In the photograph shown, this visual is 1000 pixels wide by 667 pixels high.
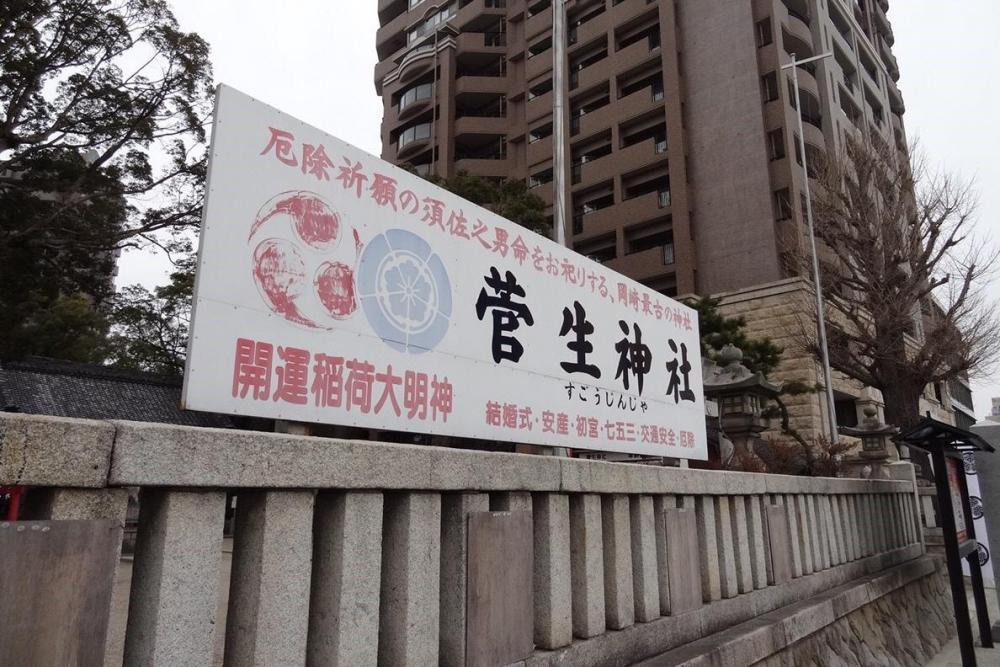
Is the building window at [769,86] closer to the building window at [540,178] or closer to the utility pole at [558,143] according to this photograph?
the building window at [540,178]

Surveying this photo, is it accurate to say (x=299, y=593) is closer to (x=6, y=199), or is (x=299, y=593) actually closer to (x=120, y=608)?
(x=120, y=608)

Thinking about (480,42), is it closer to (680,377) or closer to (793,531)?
(680,377)

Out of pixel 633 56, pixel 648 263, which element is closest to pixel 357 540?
pixel 648 263

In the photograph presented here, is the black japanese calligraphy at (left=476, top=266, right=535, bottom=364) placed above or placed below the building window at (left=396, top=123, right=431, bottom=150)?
below

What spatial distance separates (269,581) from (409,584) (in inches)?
23.4

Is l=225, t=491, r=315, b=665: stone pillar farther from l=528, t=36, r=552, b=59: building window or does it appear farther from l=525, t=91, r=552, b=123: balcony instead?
l=528, t=36, r=552, b=59: building window

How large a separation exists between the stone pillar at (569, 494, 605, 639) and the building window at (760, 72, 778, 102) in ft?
84.6

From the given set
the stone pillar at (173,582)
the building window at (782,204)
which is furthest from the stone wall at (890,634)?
the building window at (782,204)

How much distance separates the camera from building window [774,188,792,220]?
77.2 ft

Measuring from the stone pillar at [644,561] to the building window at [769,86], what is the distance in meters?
25.3

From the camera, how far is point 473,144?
37.1m

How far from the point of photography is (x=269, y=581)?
201 cm

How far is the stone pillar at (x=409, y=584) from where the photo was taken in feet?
7.82

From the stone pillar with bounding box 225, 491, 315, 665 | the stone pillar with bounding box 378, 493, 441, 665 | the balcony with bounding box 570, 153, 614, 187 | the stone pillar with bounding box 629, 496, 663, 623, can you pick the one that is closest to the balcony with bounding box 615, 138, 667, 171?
the balcony with bounding box 570, 153, 614, 187
